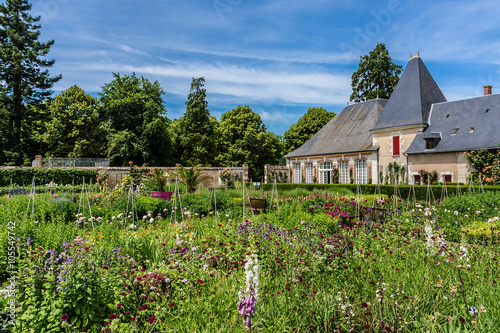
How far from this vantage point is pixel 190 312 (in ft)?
8.99

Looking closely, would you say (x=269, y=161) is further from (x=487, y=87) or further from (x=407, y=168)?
(x=487, y=87)

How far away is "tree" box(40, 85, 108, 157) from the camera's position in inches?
1062

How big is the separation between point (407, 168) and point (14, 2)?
31.4 meters

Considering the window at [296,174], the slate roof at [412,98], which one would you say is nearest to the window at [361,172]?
the slate roof at [412,98]

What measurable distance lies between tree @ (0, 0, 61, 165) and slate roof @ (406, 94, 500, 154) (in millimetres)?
28897

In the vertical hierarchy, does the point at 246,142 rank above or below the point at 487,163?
above

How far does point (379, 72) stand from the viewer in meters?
31.3

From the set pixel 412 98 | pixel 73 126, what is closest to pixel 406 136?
pixel 412 98

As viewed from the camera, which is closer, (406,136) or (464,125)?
(464,125)

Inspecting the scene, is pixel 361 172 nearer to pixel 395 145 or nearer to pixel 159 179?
pixel 395 145

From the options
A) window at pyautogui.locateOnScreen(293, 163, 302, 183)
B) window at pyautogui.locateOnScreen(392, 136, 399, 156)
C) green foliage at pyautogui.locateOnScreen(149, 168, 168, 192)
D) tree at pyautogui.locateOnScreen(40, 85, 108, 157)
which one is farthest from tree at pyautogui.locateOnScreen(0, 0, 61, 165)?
window at pyautogui.locateOnScreen(392, 136, 399, 156)

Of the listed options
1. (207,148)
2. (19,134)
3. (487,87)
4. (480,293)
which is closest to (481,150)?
(487,87)

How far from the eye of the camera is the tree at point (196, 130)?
32062 mm

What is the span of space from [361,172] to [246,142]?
43.6 feet
